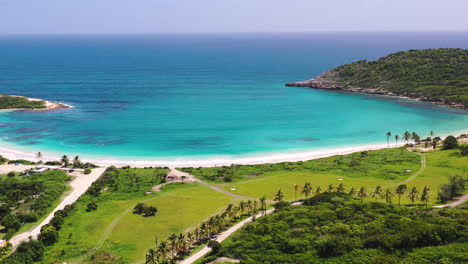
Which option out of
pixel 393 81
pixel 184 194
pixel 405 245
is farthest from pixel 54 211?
pixel 393 81

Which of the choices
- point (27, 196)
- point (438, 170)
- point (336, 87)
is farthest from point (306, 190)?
point (336, 87)

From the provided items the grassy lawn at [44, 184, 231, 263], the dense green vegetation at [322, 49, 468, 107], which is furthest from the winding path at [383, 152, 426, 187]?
the dense green vegetation at [322, 49, 468, 107]

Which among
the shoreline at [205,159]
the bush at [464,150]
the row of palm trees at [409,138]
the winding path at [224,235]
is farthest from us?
the row of palm trees at [409,138]

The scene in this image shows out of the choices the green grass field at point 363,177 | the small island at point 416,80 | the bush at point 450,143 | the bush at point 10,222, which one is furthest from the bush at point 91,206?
the small island at point 416,80

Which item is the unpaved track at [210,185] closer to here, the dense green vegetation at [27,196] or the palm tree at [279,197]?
the palm tree at [279,197]

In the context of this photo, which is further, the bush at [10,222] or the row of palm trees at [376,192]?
the row of palm trees at [376,192]

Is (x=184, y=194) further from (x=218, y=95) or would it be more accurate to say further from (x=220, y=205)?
(x=218, y=95)

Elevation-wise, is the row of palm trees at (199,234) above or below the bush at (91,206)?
below

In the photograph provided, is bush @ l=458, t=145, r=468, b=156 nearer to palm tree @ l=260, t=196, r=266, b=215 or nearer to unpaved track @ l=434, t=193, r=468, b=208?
unpaved track @ l=434, t=193, r=468, b=208
